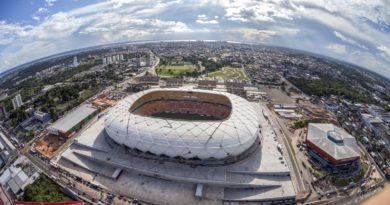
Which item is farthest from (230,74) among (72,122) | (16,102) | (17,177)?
(17,177)

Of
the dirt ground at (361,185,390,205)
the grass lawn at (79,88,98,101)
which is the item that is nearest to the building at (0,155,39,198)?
the grass lawn at (79,88,98,101)

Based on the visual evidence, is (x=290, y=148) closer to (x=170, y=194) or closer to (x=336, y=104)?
(x=170, y=194)

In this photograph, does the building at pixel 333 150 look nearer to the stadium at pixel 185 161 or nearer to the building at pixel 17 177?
the stadium at pixel 185 161


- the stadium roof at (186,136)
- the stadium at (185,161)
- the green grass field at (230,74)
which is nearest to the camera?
the stadium at (185,161)

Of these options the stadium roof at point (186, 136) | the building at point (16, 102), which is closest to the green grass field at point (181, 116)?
the stadium roof at point (186, 136)

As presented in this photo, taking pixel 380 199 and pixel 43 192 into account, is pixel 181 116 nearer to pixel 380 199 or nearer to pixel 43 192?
pixel 43 192

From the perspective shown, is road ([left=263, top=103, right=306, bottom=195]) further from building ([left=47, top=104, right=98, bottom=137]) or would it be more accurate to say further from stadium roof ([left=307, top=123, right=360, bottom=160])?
building ([left=47, top=104, right=98, bottom=137])

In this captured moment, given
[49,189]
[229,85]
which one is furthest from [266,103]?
[49,189]

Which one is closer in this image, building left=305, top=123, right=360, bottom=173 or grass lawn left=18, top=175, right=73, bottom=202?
grass lawn left=18, top=175, right=73, bottom=202
